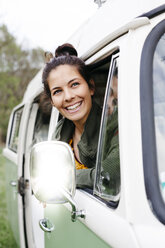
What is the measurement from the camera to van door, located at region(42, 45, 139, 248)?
1.22m

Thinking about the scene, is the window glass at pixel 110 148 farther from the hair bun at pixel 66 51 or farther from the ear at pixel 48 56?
the ear at pixel 48 56

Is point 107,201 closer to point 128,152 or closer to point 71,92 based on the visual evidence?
point 128,152

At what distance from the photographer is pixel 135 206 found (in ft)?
3.83

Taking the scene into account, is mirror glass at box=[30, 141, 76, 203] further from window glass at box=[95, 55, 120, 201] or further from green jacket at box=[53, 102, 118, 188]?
green jacket at box=[53, 102, 118, 188]

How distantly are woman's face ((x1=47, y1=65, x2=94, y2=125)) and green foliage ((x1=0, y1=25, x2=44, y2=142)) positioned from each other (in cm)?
2367

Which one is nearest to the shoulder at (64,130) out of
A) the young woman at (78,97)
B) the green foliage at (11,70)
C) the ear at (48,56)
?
the young woman at (78,97)

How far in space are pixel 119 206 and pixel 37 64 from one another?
99.9 feet

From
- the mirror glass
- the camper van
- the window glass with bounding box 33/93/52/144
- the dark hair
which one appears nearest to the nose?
the dark hair

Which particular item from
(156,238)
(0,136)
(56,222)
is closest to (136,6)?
(156,238)

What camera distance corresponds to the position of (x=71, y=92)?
198cm

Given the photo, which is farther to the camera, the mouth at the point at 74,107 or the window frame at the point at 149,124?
the mouth at the point at 74,107

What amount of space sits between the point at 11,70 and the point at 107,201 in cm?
2823

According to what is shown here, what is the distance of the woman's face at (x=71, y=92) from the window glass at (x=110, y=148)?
1.41 ft

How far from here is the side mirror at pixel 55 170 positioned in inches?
55.6
